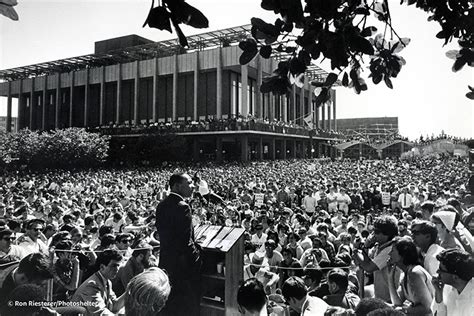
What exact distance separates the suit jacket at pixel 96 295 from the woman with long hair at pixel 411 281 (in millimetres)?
2626

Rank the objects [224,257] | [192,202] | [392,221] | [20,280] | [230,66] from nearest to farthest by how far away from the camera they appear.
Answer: [20,280]
[224,257]
[392,221]
[192,202]
[230,66]

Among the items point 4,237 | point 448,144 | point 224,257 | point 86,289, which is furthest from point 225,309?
point 448,144

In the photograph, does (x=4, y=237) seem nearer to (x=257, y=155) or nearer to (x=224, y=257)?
(x=224, y=257)

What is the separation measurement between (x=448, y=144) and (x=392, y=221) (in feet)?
152

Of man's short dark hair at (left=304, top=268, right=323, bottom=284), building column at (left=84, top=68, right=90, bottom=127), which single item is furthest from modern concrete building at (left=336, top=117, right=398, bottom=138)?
man's short dark hair at (left=304, top=268, right=323, bottom=284)

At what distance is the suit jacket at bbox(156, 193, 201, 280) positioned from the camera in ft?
11.4

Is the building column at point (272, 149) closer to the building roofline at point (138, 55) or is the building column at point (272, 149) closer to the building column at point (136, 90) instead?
the building roofline at point (138, 55)

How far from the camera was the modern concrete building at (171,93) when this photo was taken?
42.9 m

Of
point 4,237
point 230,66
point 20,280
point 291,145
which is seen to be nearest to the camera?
point 20,280

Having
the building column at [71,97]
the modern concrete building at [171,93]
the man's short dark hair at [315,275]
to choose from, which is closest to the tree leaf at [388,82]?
the man's short dark hair at [315,275]

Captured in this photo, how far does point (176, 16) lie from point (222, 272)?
2389 millimetres

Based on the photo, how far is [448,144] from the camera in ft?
146

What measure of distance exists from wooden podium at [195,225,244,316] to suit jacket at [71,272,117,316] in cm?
90

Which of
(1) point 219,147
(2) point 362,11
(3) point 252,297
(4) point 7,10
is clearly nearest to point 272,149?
(1) point 219,147
